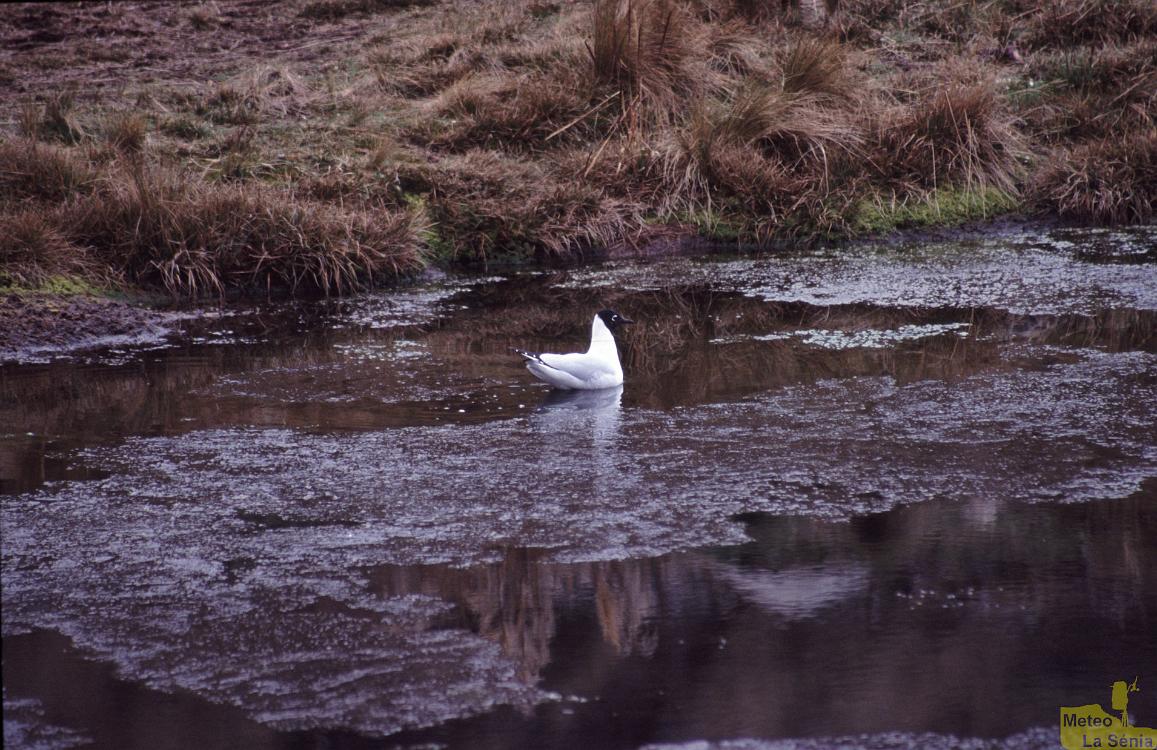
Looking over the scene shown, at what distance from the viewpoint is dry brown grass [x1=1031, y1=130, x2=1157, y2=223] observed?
10859 millimetres

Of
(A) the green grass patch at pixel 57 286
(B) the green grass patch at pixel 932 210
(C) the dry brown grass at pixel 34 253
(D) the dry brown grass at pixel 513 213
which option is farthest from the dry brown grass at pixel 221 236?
(B) the green grass patch at pixel 932 210

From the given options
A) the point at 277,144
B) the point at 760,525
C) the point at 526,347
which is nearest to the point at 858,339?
the point at 526,347

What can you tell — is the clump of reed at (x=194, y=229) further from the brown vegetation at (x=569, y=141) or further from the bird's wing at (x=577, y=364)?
the bird's wing at (x=577, y=364)

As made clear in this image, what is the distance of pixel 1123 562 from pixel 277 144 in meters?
8.78

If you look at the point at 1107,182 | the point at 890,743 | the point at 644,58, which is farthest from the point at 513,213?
the point at 890,743

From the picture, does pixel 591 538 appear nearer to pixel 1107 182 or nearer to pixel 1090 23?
pixel 1107 182

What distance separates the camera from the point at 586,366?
22.0ft

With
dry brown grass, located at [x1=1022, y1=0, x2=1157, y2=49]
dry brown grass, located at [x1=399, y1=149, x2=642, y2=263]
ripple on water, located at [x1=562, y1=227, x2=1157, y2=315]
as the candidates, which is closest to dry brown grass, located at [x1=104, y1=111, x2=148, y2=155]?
dry brown grass, located at [x1=399, y1=149, x2=642, y2=263]

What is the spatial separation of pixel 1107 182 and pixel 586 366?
21.2 ft

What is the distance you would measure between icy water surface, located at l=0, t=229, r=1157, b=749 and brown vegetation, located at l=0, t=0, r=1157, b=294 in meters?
1.71

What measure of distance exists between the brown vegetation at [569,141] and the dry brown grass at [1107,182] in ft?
0.08

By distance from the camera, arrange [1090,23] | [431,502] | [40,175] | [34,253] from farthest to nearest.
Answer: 1. [1090,23]
2. [40,175]
3. [34,253]
4. [431,502]

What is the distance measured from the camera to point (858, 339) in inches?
304

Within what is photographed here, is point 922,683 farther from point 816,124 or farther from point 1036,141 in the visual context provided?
point 1036,141
